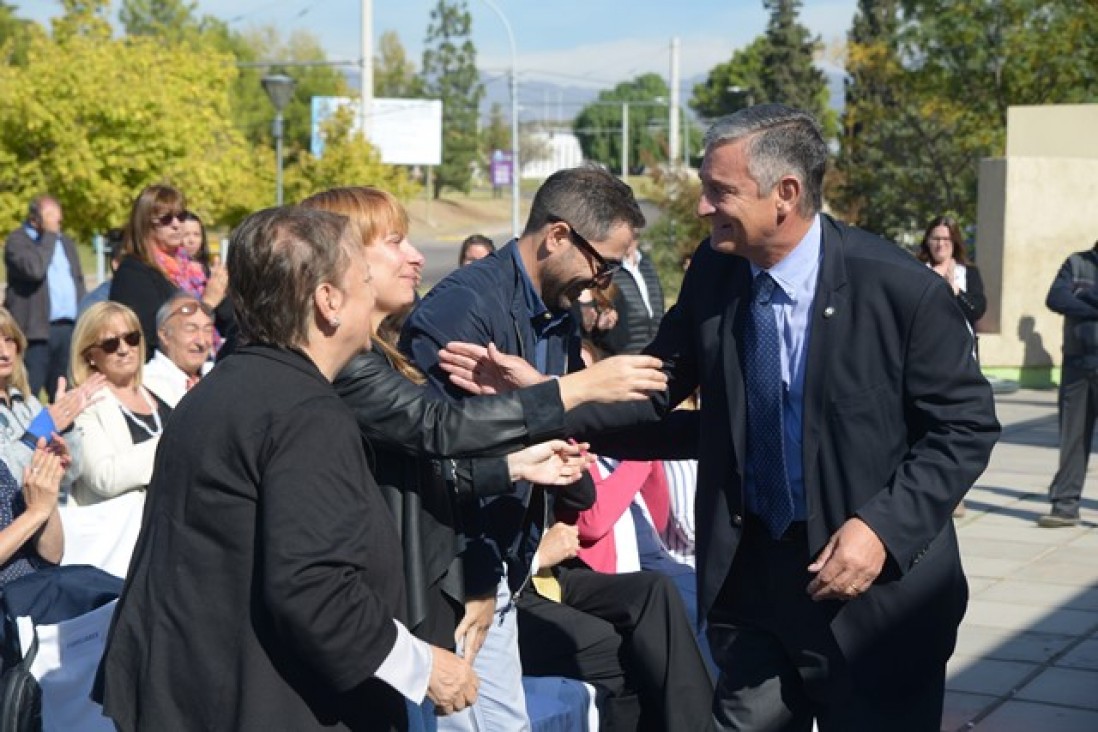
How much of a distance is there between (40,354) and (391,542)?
11.2 m

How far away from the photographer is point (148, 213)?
365 inches

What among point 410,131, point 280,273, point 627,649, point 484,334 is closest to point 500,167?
point 410,131

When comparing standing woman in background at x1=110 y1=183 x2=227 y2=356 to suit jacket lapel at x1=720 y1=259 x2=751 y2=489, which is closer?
suit jacket lapel at x1=720 y1=259 x2=751 y2=489

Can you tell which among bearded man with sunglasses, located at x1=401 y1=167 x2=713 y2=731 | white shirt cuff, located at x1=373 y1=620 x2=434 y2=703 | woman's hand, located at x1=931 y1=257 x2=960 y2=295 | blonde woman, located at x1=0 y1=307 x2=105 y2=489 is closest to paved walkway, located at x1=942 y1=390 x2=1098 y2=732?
woman's hand, located at x1=931 y1=257 x2=960 y2=295

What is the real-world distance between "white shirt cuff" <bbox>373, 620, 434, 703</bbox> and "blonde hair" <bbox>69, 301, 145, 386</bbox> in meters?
3.93

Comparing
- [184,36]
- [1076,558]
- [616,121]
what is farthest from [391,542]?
[616,121]

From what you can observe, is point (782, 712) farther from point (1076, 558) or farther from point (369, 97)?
point (369, 97)

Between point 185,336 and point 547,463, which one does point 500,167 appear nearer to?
point 185,336

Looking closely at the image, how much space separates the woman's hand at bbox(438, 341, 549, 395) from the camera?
13.0ft

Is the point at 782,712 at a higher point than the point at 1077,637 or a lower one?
higher

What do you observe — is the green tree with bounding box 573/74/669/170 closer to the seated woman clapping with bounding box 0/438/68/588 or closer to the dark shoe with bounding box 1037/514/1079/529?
the dark shoe with bounding box 1037/514/1079/529

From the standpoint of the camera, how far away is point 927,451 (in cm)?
369

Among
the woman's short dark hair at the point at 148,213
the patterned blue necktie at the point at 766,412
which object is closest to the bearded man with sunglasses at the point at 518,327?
the patterned blue necktie at the point at 766,412

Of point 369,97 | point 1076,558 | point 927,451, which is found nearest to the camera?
point 927,451
